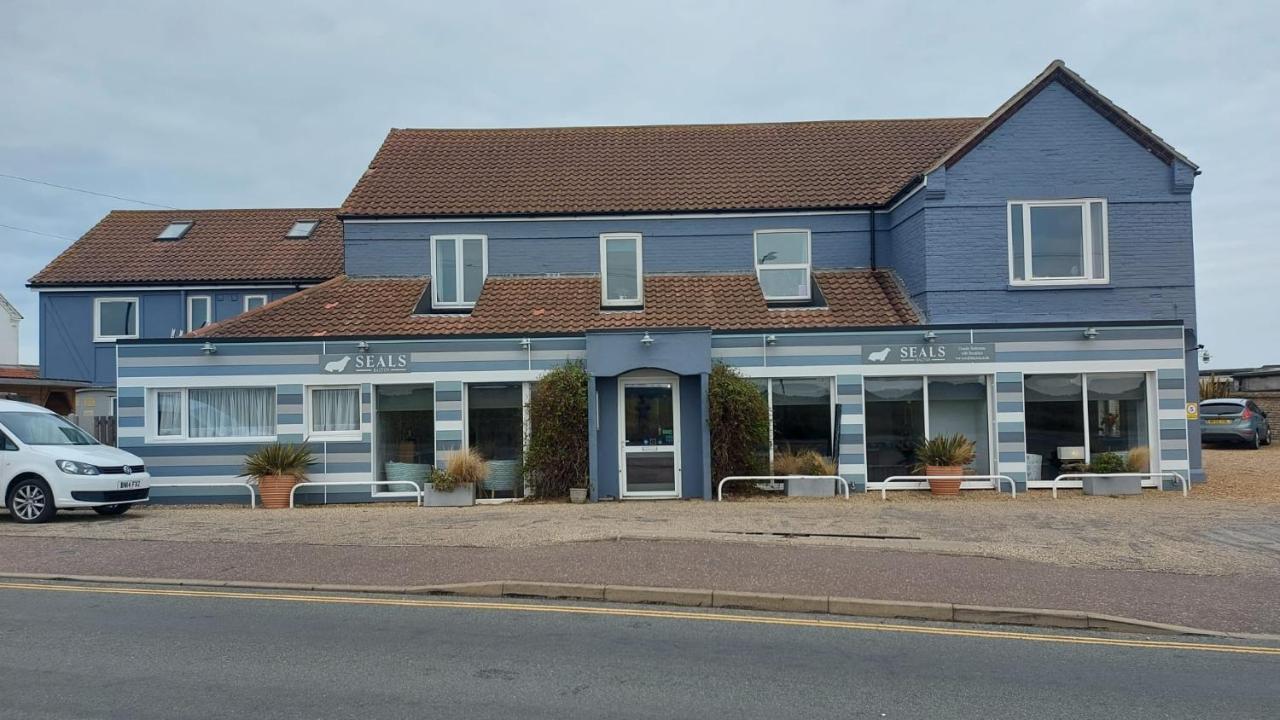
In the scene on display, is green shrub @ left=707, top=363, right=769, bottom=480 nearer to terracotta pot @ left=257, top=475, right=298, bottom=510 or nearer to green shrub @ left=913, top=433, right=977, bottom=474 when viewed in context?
green shrub @ left=913, top=433, right=977, bottom=474

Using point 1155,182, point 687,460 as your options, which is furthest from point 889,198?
point 687,460

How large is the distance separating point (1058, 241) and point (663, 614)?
13.8 metres

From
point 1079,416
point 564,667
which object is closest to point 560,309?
point 1079,416

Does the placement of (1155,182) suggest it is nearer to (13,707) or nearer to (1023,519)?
(1023,519)

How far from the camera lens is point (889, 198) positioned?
20.7 m

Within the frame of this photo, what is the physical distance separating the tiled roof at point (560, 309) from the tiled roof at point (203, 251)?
5.70m

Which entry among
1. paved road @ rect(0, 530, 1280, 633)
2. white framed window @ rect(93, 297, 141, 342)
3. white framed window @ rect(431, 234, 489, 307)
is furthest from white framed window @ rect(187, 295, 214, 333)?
paved road @ rect(0, 530, 1280, 633)

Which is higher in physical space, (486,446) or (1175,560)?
(486,446)

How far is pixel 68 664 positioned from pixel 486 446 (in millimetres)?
11100

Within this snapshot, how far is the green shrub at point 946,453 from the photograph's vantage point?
17625 mm

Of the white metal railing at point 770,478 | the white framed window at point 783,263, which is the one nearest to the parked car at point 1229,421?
the white framed window at point 783,263

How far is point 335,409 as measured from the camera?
59.4 feet

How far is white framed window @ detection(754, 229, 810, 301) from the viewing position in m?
20.5

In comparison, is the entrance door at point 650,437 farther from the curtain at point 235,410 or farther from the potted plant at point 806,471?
the curtain at point 235,410
